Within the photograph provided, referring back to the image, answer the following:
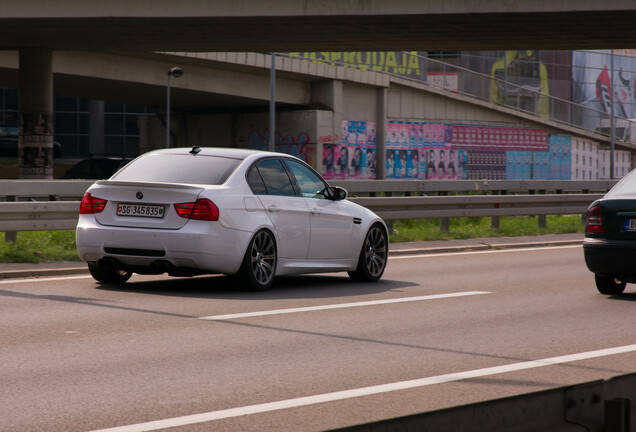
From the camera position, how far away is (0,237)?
14.3 m

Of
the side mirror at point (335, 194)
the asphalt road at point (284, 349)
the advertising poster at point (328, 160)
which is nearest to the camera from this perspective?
the asphalt road at point (284, 349)

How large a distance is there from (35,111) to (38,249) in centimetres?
2295

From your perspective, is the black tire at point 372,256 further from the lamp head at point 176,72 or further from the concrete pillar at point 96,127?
the concrete pillar at point 96,127

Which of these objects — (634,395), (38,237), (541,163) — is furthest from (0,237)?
(541,163)

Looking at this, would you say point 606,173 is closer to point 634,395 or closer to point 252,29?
point 252,29

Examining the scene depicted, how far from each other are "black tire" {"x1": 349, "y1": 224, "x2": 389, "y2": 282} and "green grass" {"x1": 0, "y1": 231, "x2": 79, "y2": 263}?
351 cm

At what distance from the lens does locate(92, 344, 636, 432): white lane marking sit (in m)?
4.98

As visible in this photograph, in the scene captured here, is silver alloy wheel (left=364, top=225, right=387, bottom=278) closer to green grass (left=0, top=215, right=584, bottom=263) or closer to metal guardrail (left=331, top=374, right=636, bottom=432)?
green grass (left=0, top=215, right=584, bottom=263)

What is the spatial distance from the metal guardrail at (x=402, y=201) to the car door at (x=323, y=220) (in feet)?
11.1

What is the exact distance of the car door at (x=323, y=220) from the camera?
11.2m

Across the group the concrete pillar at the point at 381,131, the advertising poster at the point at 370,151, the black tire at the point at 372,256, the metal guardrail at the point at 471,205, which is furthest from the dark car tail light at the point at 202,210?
the concrete pillar at the point at 381,131

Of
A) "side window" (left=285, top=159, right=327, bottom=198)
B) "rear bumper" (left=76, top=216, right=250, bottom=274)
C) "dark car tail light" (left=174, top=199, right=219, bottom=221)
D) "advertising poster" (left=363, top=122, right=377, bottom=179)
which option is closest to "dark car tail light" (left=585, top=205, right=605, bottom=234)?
"side window" (left=285, top=159, right=327, bottom=198)

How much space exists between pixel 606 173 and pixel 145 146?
25.6 meters

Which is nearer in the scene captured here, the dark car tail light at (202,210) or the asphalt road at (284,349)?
the asphalt road at (284,349)
